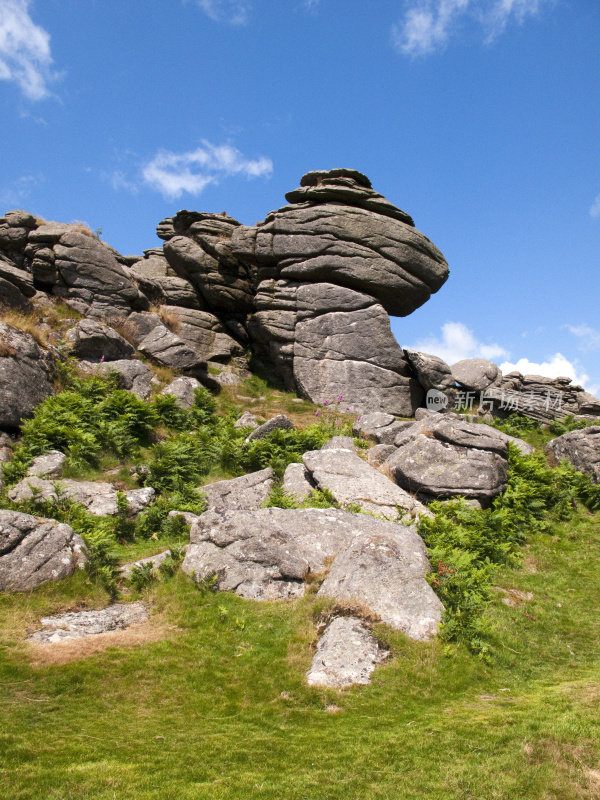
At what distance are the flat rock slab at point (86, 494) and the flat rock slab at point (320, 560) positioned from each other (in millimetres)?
3771

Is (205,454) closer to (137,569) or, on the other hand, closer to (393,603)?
(137,569)

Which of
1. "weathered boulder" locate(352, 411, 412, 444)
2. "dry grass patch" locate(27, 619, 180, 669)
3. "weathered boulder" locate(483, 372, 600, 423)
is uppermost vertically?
"weathered boulder" locate(483, 372, 600, 423)

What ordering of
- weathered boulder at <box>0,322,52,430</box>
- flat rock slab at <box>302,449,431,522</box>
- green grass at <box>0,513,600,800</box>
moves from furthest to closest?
1. weathered boulder at <box>0,322,52,430</box>
2. flat rock slab at <box>302,449,431,522</box>
3. green grass at <box>0,513,600,800</box>

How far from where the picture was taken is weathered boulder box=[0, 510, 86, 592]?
10898mm

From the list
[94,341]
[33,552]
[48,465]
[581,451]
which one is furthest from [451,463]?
[94,341]

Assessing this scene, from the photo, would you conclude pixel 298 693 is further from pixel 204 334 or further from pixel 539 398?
pixel 204 334

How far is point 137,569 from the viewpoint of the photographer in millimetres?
11898

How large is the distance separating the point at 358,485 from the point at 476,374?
18.5m

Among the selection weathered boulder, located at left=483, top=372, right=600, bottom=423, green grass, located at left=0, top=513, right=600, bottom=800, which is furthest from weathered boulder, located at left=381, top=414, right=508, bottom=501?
weathered boulder, located at left=483, top=372, right=600, bottom=423

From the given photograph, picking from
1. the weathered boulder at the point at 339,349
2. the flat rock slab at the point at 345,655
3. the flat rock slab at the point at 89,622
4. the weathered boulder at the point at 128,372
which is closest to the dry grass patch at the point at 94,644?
the flat rock slab at the point at 89,622

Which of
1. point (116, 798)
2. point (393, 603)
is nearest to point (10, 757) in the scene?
point (116, 798)

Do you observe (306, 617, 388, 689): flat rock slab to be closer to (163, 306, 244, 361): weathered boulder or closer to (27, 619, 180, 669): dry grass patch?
(27, 619, 180, 669): dry grass patch

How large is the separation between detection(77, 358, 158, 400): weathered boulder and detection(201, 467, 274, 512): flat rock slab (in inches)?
349

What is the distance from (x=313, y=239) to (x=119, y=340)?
1315 cm
